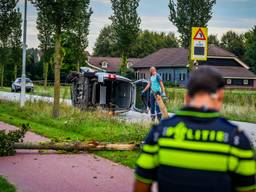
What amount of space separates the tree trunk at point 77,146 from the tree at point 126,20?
3758 centimetres

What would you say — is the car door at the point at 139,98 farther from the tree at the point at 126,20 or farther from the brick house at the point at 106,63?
the brick house at the point at 106,63

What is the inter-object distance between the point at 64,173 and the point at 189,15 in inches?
695

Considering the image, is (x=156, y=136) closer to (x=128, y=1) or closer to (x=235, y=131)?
(x=235, y=131)

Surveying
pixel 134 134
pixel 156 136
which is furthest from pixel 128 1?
pixel 156 136

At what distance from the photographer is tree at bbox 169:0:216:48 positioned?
26.3 m

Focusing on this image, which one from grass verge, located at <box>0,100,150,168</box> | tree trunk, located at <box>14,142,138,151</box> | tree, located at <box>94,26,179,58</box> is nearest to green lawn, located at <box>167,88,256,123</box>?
grass verge, located at <box>0,100,150,168</box>

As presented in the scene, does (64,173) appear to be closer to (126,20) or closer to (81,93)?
(81,93)

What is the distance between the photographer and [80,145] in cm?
1220

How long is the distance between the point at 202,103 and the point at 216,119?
121 millimetres

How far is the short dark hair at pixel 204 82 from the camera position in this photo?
3322 mm

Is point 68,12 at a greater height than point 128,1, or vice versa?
point 128,1

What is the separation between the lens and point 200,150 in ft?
10.6

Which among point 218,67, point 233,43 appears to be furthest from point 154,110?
point 233,43

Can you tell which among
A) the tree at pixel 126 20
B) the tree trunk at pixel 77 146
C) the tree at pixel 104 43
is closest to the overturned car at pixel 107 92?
the tree trunk at pixel 77 146
